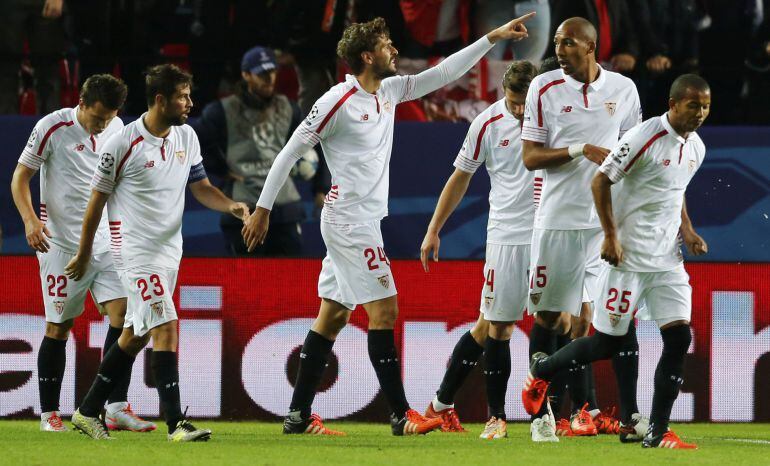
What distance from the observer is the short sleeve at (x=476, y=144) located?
8.15 meters

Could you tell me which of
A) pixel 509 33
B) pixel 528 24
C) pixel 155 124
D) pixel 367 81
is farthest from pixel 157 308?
pixel 528 24

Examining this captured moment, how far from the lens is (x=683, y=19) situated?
11281 mm

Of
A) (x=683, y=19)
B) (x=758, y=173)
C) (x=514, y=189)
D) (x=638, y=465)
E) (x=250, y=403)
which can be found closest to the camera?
(x=638, y=465)

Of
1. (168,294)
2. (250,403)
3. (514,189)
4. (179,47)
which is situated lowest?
(250,403)

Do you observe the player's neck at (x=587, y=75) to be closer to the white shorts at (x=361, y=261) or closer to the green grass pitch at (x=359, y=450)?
the white shorts at (x=361, y=261)

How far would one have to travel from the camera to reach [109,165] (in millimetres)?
7469

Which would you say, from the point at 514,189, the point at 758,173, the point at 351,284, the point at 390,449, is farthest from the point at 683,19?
the point at 390,449

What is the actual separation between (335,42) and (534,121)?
3836 millimetres

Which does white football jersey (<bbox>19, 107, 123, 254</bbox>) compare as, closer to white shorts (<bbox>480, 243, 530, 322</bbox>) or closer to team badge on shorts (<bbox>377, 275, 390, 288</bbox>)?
team badge on shorts (<bbox>377, 275, 390, 288</bbox>)

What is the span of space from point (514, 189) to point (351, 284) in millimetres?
1094

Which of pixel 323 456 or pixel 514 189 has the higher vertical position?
pixel 514 189

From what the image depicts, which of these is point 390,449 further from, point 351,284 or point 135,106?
point 135,106

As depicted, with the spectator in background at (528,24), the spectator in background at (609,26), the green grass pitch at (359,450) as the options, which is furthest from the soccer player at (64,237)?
the spectator in background at (609,26)

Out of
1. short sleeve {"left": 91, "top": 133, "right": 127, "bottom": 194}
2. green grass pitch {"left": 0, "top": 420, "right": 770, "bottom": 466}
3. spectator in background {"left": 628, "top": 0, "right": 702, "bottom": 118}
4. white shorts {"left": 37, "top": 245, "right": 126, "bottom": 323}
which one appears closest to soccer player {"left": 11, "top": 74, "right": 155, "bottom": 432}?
white shorts {"left": 37, "top": 245, "right": 126, "bottom": 323}
